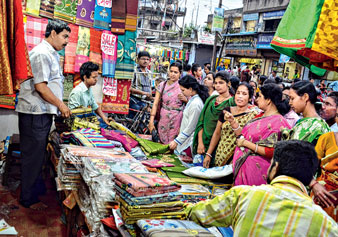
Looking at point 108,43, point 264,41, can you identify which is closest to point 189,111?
point 108,43

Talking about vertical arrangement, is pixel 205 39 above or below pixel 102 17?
above

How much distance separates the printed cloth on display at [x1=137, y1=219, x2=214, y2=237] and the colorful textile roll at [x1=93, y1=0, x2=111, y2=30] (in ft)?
14.8

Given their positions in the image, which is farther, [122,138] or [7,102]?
[7,102]

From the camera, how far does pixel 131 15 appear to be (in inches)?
223

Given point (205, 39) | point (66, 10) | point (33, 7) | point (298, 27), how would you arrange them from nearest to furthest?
point (298, 27) → point (33, 7) → point (66, 10) → point (205, 39)

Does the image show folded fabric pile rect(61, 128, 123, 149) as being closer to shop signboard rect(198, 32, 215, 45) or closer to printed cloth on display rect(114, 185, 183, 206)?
printed cloth on display rect(114, 185, 183, 206)

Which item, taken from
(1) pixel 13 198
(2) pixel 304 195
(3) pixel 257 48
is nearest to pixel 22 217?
(1) pixel 13 198

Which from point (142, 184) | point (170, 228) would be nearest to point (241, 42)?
point (142, 184)

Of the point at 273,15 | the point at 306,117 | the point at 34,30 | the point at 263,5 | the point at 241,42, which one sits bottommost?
the point at 306,117

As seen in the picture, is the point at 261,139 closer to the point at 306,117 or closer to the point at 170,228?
the point at 306,117

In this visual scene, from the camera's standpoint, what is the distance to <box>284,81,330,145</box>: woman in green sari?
8.50 ft

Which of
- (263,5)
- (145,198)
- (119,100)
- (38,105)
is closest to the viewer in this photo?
(145,198)

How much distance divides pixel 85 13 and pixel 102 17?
0.95 feet

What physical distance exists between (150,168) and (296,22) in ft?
6.09
